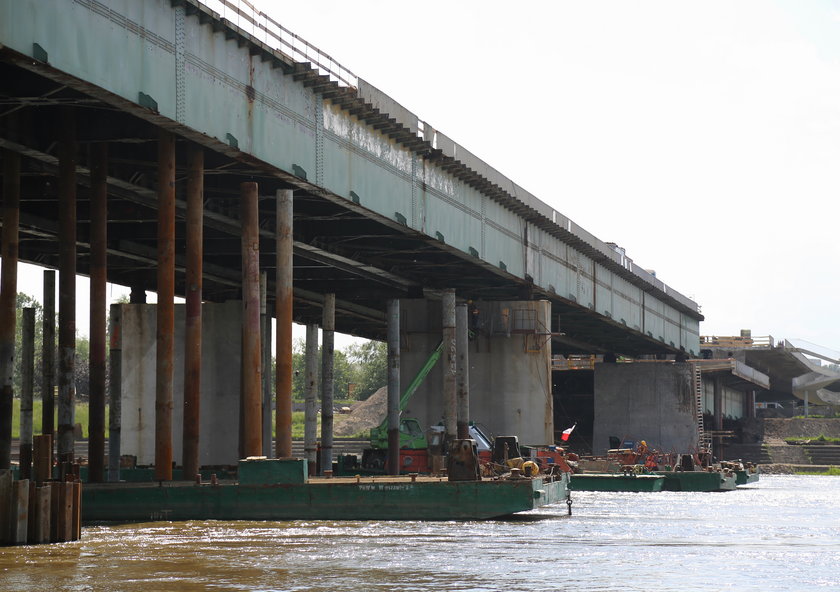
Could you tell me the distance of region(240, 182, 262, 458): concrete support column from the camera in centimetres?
4009

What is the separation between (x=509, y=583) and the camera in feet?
77.9

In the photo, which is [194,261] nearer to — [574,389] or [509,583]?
[509,583]

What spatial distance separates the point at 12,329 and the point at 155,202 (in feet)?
26.7

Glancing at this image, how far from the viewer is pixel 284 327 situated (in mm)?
42750

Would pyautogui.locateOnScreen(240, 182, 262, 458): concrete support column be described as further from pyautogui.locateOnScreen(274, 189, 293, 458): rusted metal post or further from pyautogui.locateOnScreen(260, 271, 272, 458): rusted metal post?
pyautogui.locateOnScreen(260, 271, 272, 458): rusted metal post

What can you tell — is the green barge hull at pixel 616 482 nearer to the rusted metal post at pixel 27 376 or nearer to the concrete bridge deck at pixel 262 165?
the concrete bridge deck at pixel 262 165

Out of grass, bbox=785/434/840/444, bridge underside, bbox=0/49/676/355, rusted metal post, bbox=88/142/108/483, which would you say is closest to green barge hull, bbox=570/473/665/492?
bridge underside, bbox=0/49/676/355

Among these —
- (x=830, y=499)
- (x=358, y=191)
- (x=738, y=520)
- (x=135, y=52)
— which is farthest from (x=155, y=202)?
(x=830, y=499)

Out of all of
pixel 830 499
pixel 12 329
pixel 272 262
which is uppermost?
pixel 272 262

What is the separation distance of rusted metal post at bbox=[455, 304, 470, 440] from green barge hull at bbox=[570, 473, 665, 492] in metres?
5.67

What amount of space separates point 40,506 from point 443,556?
880cm

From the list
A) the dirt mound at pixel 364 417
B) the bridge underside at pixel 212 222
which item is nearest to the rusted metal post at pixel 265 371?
the bridge underside at pixel 212 222

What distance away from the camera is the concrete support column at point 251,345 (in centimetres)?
4009

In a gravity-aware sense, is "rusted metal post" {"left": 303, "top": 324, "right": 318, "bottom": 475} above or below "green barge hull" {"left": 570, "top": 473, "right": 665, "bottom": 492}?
above
